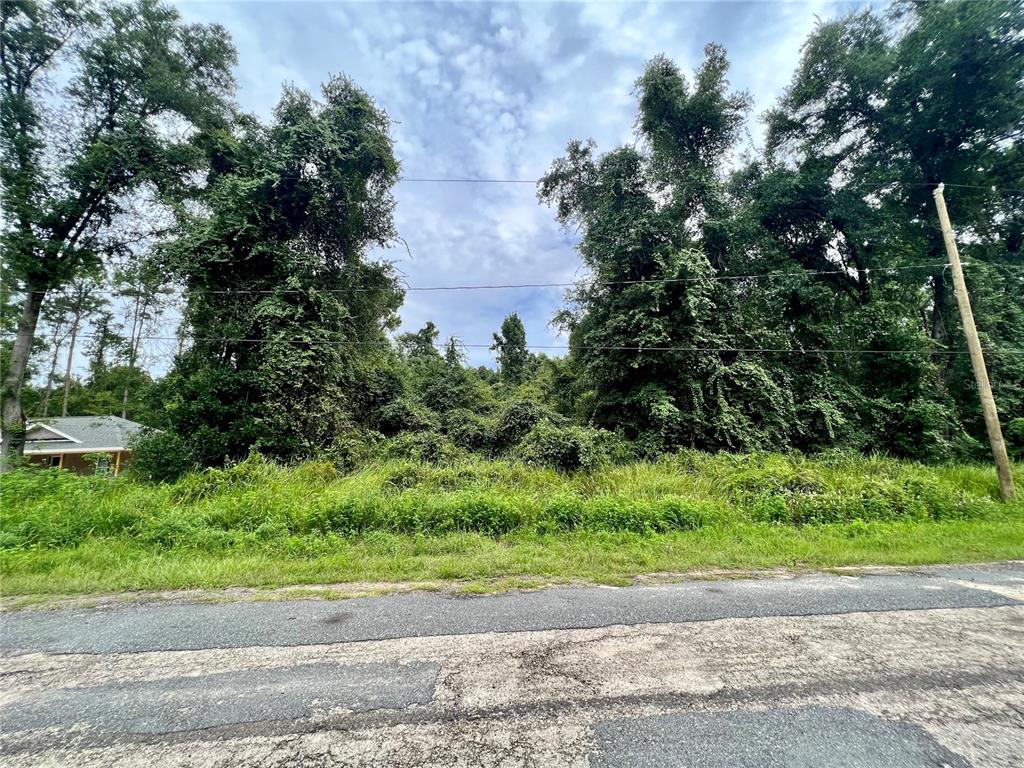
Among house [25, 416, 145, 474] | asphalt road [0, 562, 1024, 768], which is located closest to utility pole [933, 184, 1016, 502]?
asphalt road [0, 562, 1024, 768]

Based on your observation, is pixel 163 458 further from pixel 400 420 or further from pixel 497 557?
pixel 497 557

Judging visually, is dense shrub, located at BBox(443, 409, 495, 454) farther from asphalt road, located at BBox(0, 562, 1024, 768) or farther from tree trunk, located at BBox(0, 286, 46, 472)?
tree trunk, located at BBox(0, 286, 46, 472)

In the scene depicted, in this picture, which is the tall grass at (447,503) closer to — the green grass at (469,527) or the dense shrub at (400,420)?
the green grass at (469,527)

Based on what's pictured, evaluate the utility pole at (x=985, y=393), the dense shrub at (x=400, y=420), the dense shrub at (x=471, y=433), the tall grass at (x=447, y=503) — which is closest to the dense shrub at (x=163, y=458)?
the tall grass at (x=447, y=503)

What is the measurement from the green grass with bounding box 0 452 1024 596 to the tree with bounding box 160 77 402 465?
2.86 metres

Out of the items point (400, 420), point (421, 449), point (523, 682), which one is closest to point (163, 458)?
point (400, 420)

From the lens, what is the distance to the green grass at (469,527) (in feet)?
13.1

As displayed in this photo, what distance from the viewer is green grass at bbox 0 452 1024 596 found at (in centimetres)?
400

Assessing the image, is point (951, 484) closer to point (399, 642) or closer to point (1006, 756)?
point (1006, 756)

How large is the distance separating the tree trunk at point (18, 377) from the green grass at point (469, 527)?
534cm

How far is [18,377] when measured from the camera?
1010cm

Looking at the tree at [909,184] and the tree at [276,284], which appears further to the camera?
the tree at [909,184]

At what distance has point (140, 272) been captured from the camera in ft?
35.3

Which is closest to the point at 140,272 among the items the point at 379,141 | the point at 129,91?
the point at 129,91
